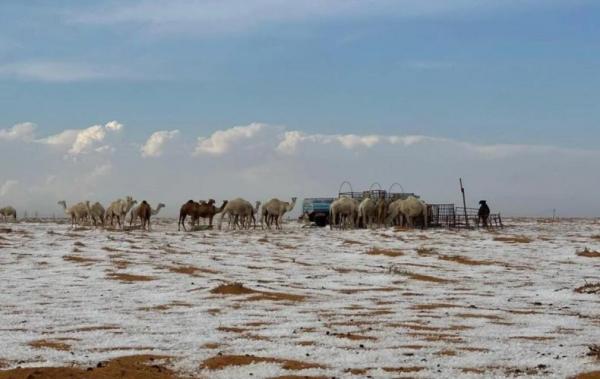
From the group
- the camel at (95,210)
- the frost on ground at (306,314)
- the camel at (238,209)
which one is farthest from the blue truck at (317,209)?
the frost on ground at (306,314)

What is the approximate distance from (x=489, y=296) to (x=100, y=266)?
34.6ft

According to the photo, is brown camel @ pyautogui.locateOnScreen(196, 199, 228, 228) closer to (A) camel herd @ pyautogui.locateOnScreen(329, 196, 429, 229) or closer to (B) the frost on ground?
(A) camel herd @ pyautogui.locateOnScreen(329, 196, 429, 229)

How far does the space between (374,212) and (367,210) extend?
995 millimetres

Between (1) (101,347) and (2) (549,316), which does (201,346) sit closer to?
(1) (101,347)

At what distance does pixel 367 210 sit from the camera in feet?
170

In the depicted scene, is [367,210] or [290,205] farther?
[290,205]

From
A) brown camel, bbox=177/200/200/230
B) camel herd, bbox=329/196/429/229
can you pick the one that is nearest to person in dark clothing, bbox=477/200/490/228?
camel herd, bbox=329/196/429/229

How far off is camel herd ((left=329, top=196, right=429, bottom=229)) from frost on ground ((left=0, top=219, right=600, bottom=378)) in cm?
2572

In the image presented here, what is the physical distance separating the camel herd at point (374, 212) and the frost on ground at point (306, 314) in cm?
2572

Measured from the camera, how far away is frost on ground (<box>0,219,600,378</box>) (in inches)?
317

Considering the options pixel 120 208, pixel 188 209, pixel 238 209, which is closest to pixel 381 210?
pixel 238 209

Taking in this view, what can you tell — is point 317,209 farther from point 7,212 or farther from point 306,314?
point 306,314

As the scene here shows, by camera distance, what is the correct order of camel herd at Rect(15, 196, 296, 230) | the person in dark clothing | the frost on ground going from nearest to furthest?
1. the frost on ground
2. camel herd at Rect(15, 196, 296, 230)
3. the person in dark clothing

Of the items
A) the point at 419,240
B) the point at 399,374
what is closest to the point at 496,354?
the point at 399,374
